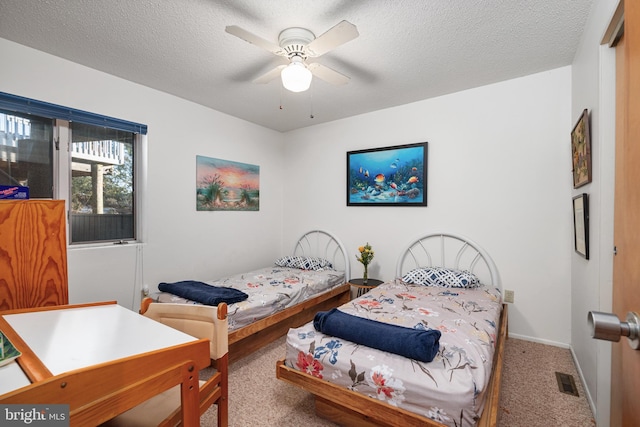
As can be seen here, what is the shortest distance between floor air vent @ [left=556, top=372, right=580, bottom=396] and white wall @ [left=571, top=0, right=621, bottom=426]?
9 centimetres

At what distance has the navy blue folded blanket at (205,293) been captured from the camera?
2371 millimetres

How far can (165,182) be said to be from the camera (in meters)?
3.03

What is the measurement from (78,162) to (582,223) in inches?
157

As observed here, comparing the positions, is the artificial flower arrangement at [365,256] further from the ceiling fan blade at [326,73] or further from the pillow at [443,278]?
the ceiling fan blade at [326,73]

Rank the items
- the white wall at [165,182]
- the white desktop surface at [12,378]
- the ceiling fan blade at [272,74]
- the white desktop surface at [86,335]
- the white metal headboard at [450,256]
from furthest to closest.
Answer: the white metal headboard at [450,256] < the white wall at [165,182] < the ceiling fan blade at [272,74] < the white desktop surface at [86,335] < the white desktop surface at [12,378]

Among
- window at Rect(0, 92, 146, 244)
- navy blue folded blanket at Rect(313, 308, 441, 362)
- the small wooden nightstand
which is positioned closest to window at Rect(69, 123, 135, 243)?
window at Rect(0, 92, 146, 244)

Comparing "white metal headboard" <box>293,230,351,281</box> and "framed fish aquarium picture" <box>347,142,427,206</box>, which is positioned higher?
"framed fish aquarium picture" <box>347,142,427,206</box>

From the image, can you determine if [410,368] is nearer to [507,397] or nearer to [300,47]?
[507,397]

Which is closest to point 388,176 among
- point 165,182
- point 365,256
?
point 365,256

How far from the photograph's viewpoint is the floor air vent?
6.57ft

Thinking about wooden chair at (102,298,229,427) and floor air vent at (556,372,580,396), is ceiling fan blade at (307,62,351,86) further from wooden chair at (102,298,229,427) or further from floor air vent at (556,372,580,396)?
floor air vent at (556,372,580,396)

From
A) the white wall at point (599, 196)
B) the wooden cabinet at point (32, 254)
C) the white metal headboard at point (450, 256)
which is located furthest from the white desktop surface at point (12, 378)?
the white metal headboard at point (450, 256)

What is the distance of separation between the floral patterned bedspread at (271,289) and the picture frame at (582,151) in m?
2.40

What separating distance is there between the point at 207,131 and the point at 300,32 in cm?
189
